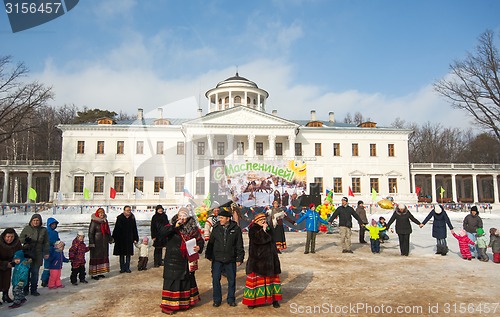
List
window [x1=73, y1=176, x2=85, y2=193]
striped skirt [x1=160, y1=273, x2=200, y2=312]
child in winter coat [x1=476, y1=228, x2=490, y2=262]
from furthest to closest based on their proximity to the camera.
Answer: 1. window [x1=73, y1=176, x2=85, y2=193]
2. child in winter coat [x1=476, y1=228, x2=490, y2=262]
3. striped skirt [x1=160, y1=273, x2=200, y2=312]

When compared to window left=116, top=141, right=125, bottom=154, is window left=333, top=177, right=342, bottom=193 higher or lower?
lower

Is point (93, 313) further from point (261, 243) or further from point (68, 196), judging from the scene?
point (68, 196)

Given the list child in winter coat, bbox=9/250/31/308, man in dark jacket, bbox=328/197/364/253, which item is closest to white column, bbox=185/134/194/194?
man in dark jacket, bbox=328/197/364/253

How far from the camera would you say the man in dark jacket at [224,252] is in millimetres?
5477

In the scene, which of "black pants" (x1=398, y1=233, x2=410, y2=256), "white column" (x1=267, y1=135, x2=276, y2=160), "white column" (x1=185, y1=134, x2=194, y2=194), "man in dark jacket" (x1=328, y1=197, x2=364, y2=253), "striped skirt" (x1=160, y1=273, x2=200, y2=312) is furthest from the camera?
"white column" (x1=267, y1=135, x2=276, y2=160)

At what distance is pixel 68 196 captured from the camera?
37781 mm

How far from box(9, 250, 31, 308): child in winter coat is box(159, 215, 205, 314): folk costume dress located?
2.60 m

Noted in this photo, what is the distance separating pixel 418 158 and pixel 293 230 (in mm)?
51504

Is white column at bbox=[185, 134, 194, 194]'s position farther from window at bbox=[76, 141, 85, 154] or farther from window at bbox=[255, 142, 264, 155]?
window at bbox=[76, 141, 85, 154]

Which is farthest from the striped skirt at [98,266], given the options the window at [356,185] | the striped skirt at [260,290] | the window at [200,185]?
the window at [356,185]

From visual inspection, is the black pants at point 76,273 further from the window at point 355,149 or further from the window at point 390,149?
the window at point 390,149

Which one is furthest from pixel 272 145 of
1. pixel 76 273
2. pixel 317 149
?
pixel 76 273

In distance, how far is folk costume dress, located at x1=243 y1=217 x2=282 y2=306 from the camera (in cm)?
537

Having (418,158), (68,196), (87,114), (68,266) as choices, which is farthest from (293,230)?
(418,158)
